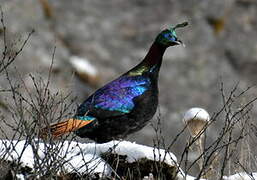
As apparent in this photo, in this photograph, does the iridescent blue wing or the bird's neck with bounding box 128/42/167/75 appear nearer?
the iridescent blue wing

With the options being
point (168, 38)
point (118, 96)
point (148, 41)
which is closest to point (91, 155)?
point (118, 96)

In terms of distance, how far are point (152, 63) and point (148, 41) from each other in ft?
75.5

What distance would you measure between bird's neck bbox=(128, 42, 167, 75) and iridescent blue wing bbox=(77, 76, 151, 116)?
0.47ft

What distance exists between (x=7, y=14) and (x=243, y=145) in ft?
73.5

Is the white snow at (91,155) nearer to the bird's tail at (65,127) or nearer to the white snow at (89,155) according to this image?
the white snow at (89,155)

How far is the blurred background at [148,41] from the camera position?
30.1 metres

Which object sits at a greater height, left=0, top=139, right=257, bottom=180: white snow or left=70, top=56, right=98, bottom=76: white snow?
left=70, top=56, right=98, bottom=76: white snow

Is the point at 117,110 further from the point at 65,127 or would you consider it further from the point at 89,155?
the point at 89,155

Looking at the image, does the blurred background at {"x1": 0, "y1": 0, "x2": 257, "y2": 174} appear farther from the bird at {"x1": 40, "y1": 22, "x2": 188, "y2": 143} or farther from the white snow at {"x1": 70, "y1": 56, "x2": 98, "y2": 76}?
the bird at {"x1": 40, "y1": 22, "x2": 188, "y2": 143}

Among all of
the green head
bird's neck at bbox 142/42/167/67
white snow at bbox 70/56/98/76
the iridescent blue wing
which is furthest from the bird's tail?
white snow at bbox 70/56/98/76

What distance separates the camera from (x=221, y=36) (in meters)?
35.0

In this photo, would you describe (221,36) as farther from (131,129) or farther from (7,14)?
(131,129)

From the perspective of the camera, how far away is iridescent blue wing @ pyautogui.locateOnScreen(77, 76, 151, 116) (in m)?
8.93

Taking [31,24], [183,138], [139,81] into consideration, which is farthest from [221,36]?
[139,81]
